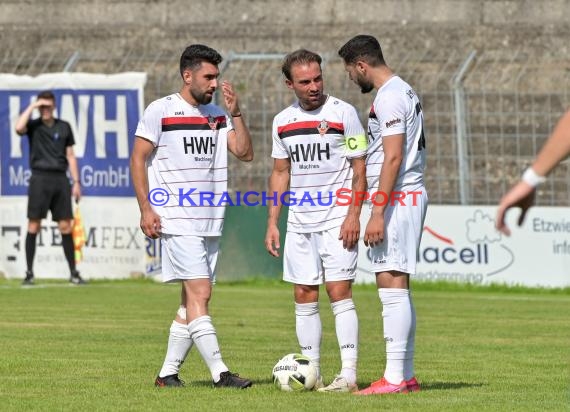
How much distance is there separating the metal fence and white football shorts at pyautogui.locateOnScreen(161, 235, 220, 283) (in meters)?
11.3

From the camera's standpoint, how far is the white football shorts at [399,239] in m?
9.55

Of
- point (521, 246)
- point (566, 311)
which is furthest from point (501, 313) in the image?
point (521, 246)

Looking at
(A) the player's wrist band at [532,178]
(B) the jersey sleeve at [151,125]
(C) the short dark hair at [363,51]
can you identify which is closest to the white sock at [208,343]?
(B) the jersey sleeve at [151,125]

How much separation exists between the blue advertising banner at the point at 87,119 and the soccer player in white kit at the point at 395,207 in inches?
518

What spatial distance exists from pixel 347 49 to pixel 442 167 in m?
12.6

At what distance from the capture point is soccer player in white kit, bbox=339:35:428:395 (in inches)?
372

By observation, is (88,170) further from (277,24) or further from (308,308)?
(308,308)

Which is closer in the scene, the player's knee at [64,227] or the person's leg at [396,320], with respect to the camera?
the person's leg at [396,320]

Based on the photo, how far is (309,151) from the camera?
10.1 metres

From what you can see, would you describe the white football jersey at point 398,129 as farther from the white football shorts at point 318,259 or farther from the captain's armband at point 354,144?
the white football shorts at point 318,259

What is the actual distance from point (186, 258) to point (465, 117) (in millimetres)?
12050

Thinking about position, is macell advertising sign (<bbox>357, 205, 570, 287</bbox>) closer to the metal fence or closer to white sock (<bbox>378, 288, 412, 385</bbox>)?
the metal fence

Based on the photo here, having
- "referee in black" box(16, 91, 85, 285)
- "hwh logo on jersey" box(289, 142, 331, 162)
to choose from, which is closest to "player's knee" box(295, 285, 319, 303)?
"hwh logo on jersey" box(289, 142, 331, 162)

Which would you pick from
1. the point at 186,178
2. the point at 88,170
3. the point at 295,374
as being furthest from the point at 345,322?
the point at 88,170
